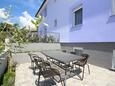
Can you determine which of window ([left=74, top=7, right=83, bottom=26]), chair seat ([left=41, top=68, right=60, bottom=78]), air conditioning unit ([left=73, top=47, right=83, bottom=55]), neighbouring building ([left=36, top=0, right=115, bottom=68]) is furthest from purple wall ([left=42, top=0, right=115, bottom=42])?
chair seat ([left=41, top=68, right=60, bottom=78])

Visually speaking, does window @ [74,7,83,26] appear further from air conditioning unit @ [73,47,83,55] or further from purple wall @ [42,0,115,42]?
air conditioning unit @ [73,47,83,55]

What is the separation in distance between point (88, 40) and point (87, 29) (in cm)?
71

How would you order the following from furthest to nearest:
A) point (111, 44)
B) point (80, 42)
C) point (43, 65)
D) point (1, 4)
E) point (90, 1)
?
point (80, 42) → point (90, 1) → point (111, 44) → point (43, 65) → point (1, 4)

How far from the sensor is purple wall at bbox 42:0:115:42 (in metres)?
5.58

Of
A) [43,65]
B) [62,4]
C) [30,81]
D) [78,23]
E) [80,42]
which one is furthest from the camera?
[62,4]

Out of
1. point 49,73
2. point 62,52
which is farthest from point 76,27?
point 49,73

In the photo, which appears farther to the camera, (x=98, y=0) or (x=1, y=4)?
(x=98, y=0)

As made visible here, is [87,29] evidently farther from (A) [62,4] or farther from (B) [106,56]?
(A) [62,4]

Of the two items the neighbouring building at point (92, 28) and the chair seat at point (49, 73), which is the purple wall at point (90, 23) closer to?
the neighbouring building at point (92, 28)

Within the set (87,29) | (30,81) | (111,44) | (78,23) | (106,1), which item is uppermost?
(106,1)

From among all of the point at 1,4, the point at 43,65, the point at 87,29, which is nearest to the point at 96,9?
the point at 87,29

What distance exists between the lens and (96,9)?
6.29 metres

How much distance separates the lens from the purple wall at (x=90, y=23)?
5578 millimetres

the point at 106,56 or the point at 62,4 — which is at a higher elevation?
the point at 62,4
